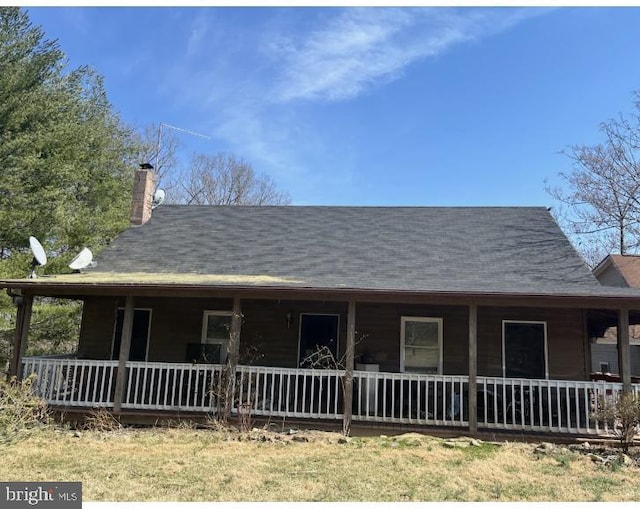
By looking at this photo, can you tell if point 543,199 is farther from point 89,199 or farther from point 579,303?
point 89,199

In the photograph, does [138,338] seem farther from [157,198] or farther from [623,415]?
[623,415]

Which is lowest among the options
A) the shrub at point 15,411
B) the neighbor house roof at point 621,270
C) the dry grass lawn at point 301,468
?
the dry grass lawn at point 301,468

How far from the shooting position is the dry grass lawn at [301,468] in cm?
576

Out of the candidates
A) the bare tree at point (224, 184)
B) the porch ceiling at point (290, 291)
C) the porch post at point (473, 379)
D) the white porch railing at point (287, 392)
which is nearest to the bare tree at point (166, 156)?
the bare tree at point (224, 184)

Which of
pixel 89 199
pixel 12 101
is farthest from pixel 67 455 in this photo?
pixel 89 199

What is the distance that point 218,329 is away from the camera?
12.0 metres

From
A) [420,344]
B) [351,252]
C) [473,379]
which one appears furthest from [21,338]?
[473,379]

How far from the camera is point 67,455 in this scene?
7.23 m

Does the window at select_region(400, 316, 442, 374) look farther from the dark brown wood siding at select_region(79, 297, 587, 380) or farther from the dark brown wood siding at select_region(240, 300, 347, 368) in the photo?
the dark brown wood siding at select_region(240, 300, 347, 368)

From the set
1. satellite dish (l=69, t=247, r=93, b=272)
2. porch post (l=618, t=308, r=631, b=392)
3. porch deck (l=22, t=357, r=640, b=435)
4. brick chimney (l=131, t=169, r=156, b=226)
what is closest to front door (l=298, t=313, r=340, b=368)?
porch deck (l=22, t=357, r=640, b=435)

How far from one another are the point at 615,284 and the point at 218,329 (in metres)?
18.8

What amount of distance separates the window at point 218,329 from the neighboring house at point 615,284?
15.6m

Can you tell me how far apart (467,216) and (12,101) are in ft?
50.2

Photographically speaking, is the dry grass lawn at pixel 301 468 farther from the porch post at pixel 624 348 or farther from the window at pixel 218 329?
the window at pixel 218 329
